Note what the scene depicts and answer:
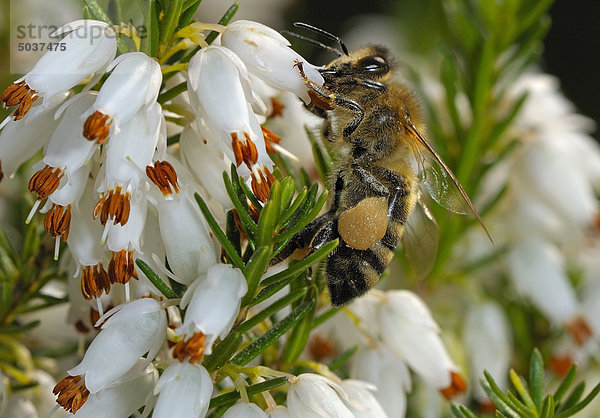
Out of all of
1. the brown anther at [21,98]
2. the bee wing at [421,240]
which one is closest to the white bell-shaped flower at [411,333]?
the bee wing at [421,240]

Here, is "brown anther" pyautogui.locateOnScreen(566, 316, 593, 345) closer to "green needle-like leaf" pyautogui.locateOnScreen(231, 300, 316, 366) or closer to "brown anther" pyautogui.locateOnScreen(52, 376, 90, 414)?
"green needle-like leaf" pyautogui.locateOnScreen(231, 300, 316, 366)

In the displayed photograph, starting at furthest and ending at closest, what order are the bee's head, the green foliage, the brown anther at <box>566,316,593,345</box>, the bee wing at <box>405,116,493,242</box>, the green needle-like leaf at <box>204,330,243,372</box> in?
the brown anther at <box>566,316,593,345</box>, the bee wing at <box>405,116,493,242</box>, the bee's head, the green foliage, the green needle-like leaf at <box>204,330,243,372</box>

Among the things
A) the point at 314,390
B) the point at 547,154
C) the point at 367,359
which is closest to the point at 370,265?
the point at 367,359

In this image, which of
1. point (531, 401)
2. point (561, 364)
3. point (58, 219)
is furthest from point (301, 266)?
point (561, 364)

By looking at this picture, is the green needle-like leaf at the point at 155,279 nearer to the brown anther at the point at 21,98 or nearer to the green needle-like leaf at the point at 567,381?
the brown anther at the point at 21,98

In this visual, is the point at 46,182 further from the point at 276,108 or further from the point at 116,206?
the point at 276,108

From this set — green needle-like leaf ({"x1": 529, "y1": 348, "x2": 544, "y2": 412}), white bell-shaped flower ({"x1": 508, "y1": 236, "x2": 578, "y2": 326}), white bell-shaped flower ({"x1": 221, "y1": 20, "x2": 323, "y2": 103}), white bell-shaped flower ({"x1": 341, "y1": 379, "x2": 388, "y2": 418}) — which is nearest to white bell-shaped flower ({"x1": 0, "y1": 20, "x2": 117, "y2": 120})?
white bell-shaped flower ({"x1": 221, "y1": 20, "x2": 323, "y2": 103})

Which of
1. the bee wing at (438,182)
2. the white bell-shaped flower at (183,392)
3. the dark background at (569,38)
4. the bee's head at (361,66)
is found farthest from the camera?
the dark background at (569,38)
